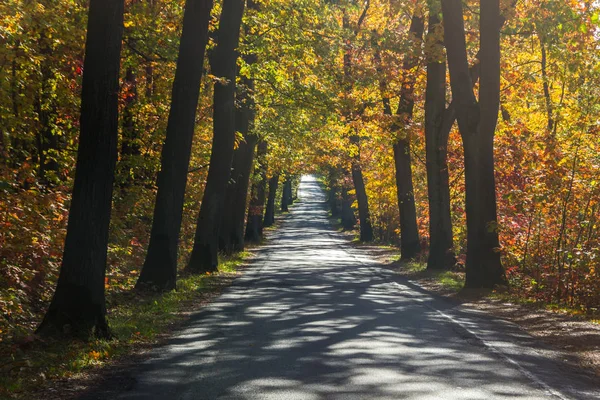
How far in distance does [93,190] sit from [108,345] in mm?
2107

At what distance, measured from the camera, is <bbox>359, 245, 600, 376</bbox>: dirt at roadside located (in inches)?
406

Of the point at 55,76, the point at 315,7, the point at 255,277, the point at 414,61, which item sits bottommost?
the point at 255,277

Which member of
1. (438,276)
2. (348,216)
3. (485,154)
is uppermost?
(485,154)

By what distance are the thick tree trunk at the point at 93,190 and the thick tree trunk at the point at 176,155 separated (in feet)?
21.3

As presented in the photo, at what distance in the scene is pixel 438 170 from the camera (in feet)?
83.6

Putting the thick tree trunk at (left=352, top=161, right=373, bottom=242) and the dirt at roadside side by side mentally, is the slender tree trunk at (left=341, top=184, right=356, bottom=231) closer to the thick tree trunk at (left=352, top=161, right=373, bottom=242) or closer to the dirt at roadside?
the thick tree trunk at (left=352, top=161, right=373, bottom=242)

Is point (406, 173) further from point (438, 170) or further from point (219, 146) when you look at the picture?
point (219, 146)

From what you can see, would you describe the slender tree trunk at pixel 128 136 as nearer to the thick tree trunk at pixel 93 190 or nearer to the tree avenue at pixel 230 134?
the tree avenue at pixel 230 134

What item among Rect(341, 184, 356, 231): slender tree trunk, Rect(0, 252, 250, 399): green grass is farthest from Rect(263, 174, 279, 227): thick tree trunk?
Rect(0, 252, 250, 399): green grass

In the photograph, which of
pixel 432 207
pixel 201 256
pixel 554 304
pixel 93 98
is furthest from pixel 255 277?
pixel 93 98

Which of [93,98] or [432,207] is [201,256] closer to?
[432,207]

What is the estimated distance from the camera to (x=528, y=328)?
12859 mm

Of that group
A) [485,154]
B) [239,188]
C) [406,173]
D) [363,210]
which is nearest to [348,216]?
[363,210]

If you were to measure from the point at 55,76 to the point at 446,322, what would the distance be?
42.9 feet
